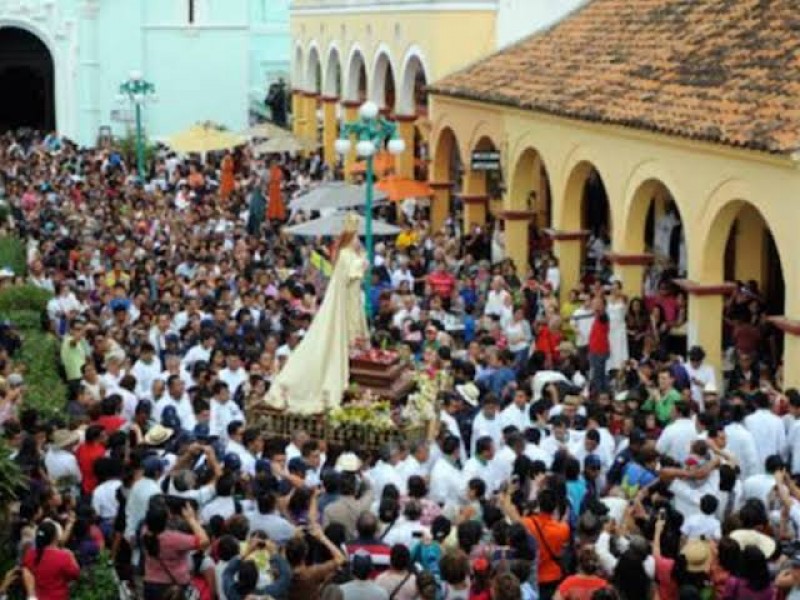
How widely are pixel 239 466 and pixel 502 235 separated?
15.4m

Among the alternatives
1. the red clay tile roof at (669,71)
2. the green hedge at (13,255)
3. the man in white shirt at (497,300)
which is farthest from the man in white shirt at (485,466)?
the green hedge at (13,255)

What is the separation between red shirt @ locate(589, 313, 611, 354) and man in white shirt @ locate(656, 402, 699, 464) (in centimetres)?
514

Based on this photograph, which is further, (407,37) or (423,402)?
(407,37)

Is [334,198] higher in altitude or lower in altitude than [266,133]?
lower

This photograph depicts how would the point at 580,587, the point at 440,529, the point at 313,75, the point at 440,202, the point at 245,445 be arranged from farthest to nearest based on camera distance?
1. the point at 313,75
2. the point at 440,202
3. the point at 245,445
4. the point at 440,529
5. the point at 580,587

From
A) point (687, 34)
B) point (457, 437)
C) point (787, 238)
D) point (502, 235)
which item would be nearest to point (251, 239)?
point (502, 235)

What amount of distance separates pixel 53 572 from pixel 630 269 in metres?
13.0

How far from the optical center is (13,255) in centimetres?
2667

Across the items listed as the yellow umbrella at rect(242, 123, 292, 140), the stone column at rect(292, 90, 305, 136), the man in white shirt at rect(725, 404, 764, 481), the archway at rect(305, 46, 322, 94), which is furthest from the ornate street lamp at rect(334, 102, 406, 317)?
the stone column at rect(292, 90, 305, 136)

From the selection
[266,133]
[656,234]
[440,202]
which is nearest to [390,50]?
[440,202]

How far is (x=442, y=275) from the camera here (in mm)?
24609

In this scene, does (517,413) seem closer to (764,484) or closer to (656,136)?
(764,484)

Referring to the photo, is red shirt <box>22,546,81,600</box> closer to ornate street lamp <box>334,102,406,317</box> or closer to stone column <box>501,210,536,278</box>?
ornate street lamp <box>334,102,406,317</box>

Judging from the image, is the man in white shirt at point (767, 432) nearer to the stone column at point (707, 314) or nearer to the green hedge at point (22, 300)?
the stone column at point (707, 314)
